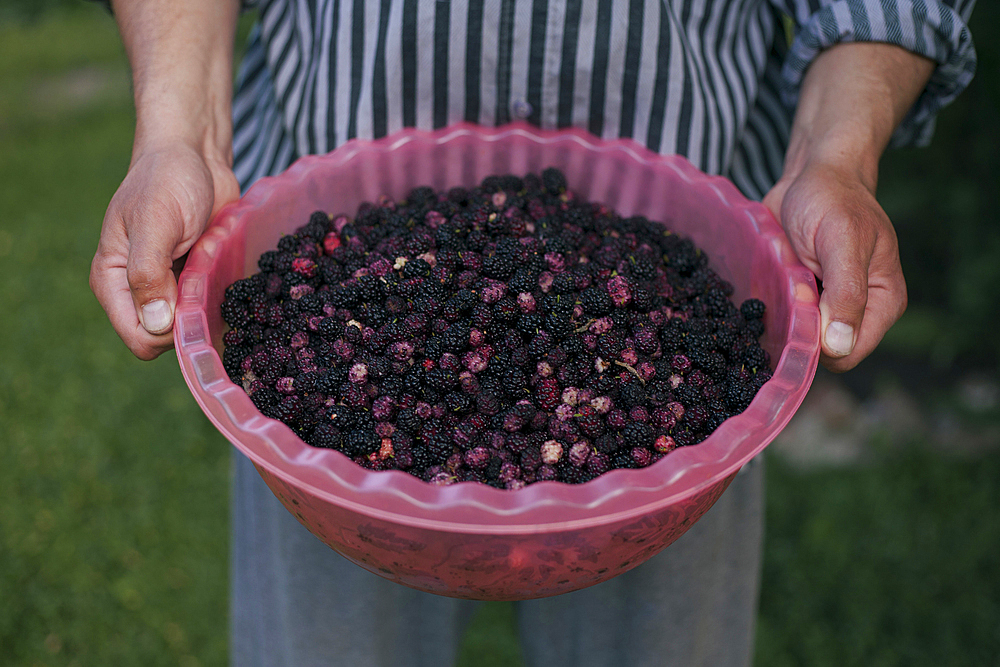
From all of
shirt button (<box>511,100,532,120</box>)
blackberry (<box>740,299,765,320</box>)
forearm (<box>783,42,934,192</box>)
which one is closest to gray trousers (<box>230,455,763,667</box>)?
blackberry (<box>740,299,765,320</box>)

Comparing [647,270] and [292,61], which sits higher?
[292,61]

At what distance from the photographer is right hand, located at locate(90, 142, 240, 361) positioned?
1.05 metres

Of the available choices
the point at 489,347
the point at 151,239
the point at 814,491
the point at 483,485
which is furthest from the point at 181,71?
the point at 814,491

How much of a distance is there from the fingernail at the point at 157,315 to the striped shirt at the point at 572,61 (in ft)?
1.72

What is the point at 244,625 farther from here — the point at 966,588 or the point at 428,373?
the point at 966,588

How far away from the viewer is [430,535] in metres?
0.86

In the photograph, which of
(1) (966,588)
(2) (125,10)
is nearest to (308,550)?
(2) (125,10)

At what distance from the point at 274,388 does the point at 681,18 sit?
983 mm

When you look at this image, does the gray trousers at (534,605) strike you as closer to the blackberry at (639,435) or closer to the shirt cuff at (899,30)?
the blackberry at (639,435)

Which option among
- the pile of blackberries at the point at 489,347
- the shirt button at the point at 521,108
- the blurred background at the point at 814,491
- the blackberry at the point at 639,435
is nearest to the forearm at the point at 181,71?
the pile of blackberries at the point at 489,347

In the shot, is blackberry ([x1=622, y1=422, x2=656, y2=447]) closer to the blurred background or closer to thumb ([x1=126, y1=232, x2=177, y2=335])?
thumb ([x1=126, y1=232, x2=177, y2=335])

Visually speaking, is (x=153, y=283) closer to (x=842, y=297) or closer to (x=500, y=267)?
(x=500, y=267)

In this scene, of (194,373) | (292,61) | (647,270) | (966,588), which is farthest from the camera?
(966,588)

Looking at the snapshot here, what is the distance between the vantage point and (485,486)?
846 millimetres
